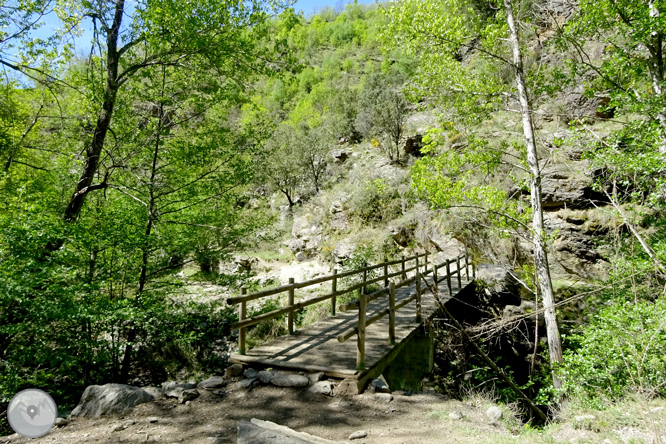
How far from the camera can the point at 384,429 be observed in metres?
3.98

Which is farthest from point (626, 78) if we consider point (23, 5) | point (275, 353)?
point (23, 5)

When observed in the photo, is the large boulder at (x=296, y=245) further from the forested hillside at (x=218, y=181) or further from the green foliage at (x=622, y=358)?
the green foliage at (x=622, y=358)

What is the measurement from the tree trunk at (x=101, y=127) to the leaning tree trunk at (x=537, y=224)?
8196mm

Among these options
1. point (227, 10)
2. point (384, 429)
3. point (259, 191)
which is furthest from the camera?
point (259, 191)

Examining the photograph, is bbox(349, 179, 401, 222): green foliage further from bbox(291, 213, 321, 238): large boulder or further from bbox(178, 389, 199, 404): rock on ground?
bbox(178, 389, 199, 404): rock on ground

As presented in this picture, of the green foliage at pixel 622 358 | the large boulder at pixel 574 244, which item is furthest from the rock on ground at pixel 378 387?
the large boulder at pixel 574 244

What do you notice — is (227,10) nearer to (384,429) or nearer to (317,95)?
(384,429)

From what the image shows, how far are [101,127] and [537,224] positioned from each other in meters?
8.91

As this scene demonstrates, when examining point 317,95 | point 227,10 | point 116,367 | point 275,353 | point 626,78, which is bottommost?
point 116,367

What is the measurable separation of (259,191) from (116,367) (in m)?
24.8

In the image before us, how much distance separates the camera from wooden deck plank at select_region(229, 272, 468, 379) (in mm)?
5281

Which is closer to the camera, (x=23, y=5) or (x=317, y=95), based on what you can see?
(x=23, y=5)

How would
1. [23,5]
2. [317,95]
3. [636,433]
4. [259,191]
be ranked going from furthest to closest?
[317,95] < [259,191] < [23,5] < [636,433]

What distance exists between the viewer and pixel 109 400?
4242 millimetres
